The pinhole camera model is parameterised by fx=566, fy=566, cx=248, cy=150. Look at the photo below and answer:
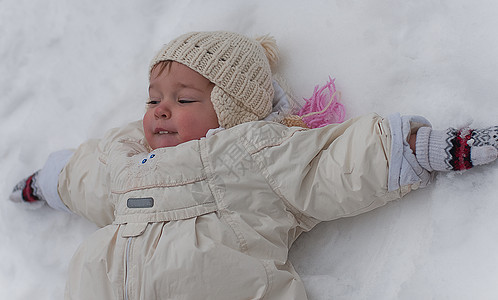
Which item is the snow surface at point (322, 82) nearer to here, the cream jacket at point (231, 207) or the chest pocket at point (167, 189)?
the cream jacket at point (231, 207)

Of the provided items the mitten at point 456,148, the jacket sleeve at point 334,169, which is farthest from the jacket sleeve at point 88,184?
the mitten at point 456,148

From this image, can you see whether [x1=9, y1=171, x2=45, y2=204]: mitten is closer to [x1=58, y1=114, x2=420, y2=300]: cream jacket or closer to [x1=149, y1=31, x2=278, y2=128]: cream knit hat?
[x1=58, y1=114, x2=420, y2=300]: cream jacket

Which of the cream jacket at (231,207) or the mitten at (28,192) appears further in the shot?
the mitten at (28,192)

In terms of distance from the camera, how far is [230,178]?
1.33 metres

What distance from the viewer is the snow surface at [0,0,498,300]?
1.27 metres

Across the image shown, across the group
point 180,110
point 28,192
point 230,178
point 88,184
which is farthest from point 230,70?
point 28,192

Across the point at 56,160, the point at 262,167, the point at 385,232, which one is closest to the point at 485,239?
the point at 385,232

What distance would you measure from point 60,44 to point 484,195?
154 cm

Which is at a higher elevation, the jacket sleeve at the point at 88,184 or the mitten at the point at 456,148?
the mitten at the point at 456,148

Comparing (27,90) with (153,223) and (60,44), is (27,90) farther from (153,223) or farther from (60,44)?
(153,223)

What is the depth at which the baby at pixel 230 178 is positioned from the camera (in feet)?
4.13

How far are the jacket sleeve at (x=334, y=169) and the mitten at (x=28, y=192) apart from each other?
0.83 m

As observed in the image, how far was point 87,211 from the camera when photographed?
166 centimetres

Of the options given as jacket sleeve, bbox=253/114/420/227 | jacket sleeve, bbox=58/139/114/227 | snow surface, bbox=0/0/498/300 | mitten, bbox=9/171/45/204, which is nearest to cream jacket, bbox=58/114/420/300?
jacket sleeve, bbox=253/114/420/227
